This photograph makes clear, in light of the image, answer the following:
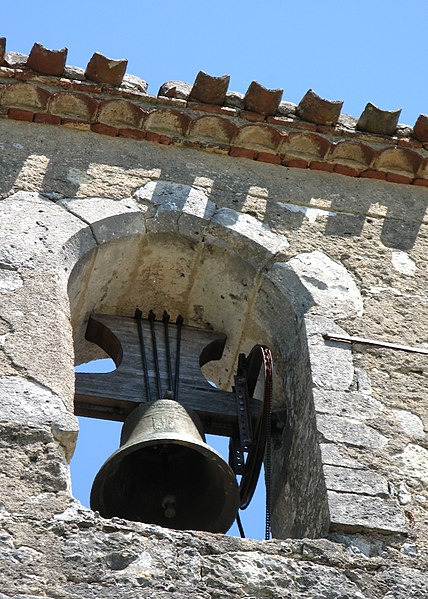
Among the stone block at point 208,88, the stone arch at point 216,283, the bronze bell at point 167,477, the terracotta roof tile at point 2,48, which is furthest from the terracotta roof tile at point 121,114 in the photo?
the bronze bell at point 167,477

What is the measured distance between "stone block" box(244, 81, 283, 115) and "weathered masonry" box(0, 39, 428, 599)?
0.4 inches

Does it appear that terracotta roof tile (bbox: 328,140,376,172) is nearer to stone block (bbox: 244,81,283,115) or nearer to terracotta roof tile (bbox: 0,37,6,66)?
stone block (bbox: 244,81,283,115)

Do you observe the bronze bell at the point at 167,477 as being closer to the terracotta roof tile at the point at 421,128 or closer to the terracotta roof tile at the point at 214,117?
the terracotta roof tile at the point at 214,117

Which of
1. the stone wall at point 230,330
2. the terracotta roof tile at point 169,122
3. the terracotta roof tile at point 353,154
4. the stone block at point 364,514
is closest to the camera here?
the stone wall at point 230,330

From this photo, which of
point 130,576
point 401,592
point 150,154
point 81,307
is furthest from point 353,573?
point 150,154

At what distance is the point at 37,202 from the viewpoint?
611 cm

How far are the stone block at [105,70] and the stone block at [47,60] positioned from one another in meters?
0.15

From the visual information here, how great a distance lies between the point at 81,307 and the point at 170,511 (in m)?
1.22

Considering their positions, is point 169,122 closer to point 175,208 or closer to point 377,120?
point 175,208

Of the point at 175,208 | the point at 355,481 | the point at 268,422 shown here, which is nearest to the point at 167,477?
the point at 268,422

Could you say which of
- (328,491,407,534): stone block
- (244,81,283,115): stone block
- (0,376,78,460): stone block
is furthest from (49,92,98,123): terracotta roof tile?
(328,491,407,534): stone block

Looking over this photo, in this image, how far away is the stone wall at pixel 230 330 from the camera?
4.48 m

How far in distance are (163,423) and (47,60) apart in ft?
7.69

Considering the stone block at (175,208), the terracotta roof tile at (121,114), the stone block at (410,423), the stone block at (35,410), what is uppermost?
the terracotta roof tile at (121,114)
